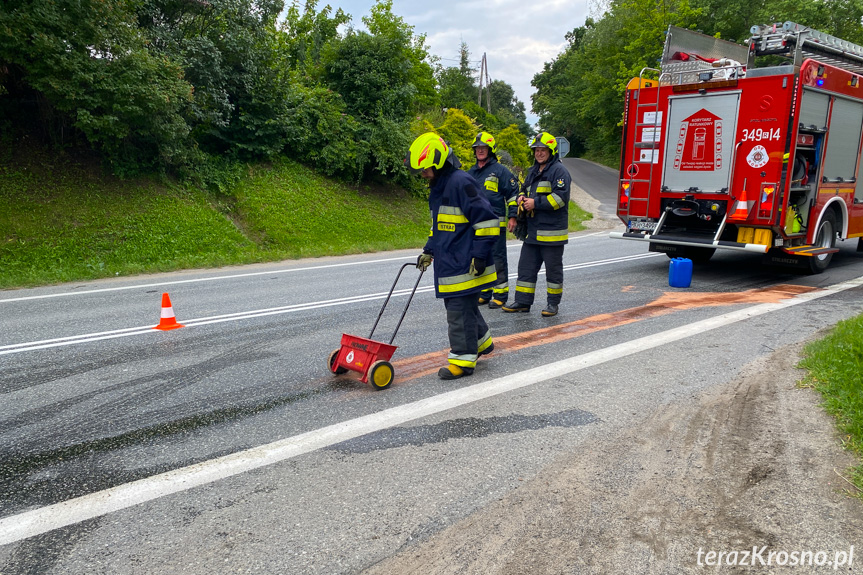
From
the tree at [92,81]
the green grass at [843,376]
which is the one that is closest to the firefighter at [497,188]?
the green grass at [843,376]

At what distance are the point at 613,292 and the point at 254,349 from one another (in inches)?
194

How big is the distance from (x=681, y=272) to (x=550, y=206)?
293 cm

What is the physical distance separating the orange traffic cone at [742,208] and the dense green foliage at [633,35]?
24465mm

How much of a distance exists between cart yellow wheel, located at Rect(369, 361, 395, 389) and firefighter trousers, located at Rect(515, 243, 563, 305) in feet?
9.17

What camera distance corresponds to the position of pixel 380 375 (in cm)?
440

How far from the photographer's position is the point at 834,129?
910 centimetres

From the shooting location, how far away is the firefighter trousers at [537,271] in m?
6.76

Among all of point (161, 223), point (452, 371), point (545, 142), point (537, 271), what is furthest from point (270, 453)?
point (161, 223)

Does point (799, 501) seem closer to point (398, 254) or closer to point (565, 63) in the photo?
point (398, 254)

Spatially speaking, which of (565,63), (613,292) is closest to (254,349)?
(613,292)

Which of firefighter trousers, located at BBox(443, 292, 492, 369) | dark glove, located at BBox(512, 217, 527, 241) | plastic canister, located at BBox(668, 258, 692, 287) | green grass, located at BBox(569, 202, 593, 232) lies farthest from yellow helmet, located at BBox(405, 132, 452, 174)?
green grass, located at BBox(569, 202, 593, 232)

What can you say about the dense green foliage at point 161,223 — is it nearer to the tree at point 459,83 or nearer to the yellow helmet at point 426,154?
the yellow helmet at point 426,154

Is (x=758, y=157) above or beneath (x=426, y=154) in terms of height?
above

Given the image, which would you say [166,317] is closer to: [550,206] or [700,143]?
[550,206]
